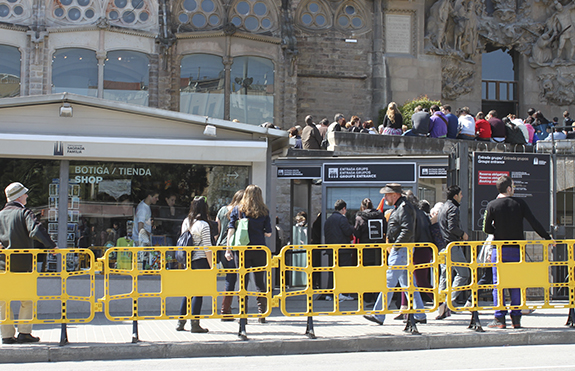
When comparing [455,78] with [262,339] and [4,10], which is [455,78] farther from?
[262,339]

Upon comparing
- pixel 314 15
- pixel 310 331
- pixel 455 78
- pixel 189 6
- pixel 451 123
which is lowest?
pixel 310 331

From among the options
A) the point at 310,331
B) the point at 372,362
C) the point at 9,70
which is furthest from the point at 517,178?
the point at 9,70

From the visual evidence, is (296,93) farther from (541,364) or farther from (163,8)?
(541,364)

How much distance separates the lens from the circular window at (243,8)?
23.5m

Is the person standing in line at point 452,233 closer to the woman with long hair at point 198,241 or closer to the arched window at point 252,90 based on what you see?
the woman with long hair at point 198,241

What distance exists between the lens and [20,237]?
862 cm

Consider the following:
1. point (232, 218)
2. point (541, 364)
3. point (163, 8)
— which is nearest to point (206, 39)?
point (163, 8)

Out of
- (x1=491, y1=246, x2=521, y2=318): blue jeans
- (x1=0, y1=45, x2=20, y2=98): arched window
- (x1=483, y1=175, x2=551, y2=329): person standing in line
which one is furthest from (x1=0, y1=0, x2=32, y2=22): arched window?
(x1=491, y1=246, x2=521, y2=318): blue jeans

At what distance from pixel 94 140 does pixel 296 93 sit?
46.0 feet

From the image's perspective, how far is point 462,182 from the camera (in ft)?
40.1

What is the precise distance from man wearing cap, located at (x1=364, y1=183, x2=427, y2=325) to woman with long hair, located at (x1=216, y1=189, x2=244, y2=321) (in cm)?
183

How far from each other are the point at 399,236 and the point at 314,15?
56.3ft

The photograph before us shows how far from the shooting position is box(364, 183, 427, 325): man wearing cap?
9.28 meters

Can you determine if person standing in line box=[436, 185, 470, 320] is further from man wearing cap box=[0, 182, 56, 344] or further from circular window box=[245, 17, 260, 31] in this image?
circular window box=[245, 17, 260, 31]
